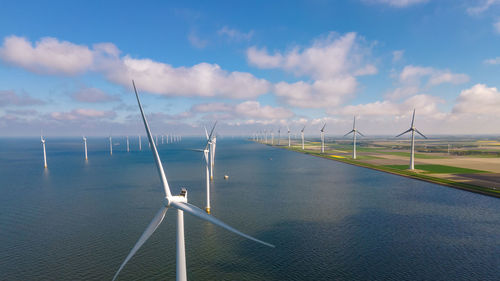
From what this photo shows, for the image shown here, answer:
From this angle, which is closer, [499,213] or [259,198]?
[499,213]

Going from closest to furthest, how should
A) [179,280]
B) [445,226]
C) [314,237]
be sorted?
[179,280] < [314,237] < [445,226]

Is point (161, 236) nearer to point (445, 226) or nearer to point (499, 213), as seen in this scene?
point (445, 226)

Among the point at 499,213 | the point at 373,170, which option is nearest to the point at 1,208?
the point at 499,213

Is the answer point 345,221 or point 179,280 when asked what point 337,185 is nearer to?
point 345,221

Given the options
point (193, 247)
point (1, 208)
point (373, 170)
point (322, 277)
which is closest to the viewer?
point (322, 277)

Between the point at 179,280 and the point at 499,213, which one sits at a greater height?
the point at 179,280

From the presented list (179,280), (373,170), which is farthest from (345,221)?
(373,170)
